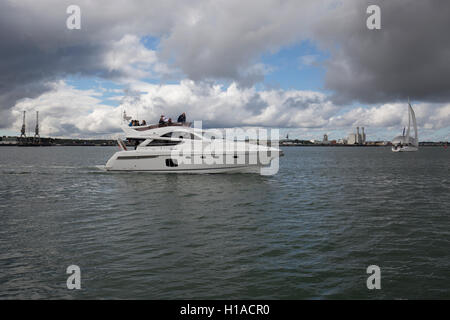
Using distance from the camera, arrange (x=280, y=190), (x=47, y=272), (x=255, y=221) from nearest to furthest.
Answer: (x=47, y=272), (x=255, y=221), (x=280, y=190)

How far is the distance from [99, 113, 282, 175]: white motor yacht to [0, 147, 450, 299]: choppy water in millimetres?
8072

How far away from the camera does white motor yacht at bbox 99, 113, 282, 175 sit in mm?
25328

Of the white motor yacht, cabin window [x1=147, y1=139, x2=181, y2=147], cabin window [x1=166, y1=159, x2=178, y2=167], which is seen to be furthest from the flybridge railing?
cabin window [x1=166, y1=159, x2=178, y2=167]

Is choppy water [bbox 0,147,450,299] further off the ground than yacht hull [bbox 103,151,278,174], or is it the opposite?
yacht hull [bbox 103,151,278,174]

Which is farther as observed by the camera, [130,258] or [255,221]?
[255,221]

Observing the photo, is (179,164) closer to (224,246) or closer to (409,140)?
(224,246)

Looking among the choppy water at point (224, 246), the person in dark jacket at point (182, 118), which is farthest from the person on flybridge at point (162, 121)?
the choppy water at point (224, 246)

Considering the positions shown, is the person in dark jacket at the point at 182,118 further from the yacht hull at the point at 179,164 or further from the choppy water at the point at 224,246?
the choppy water at the point at 224,246

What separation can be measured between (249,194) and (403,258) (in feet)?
34.8

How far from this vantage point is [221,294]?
616 centimetres

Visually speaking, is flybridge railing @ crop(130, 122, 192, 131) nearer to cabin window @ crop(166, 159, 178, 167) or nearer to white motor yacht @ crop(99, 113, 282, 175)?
white motor yacht @ crop(99, 113, 282, 175)

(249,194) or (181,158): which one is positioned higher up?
(181,158)

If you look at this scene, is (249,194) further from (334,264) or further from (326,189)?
(334,264)
